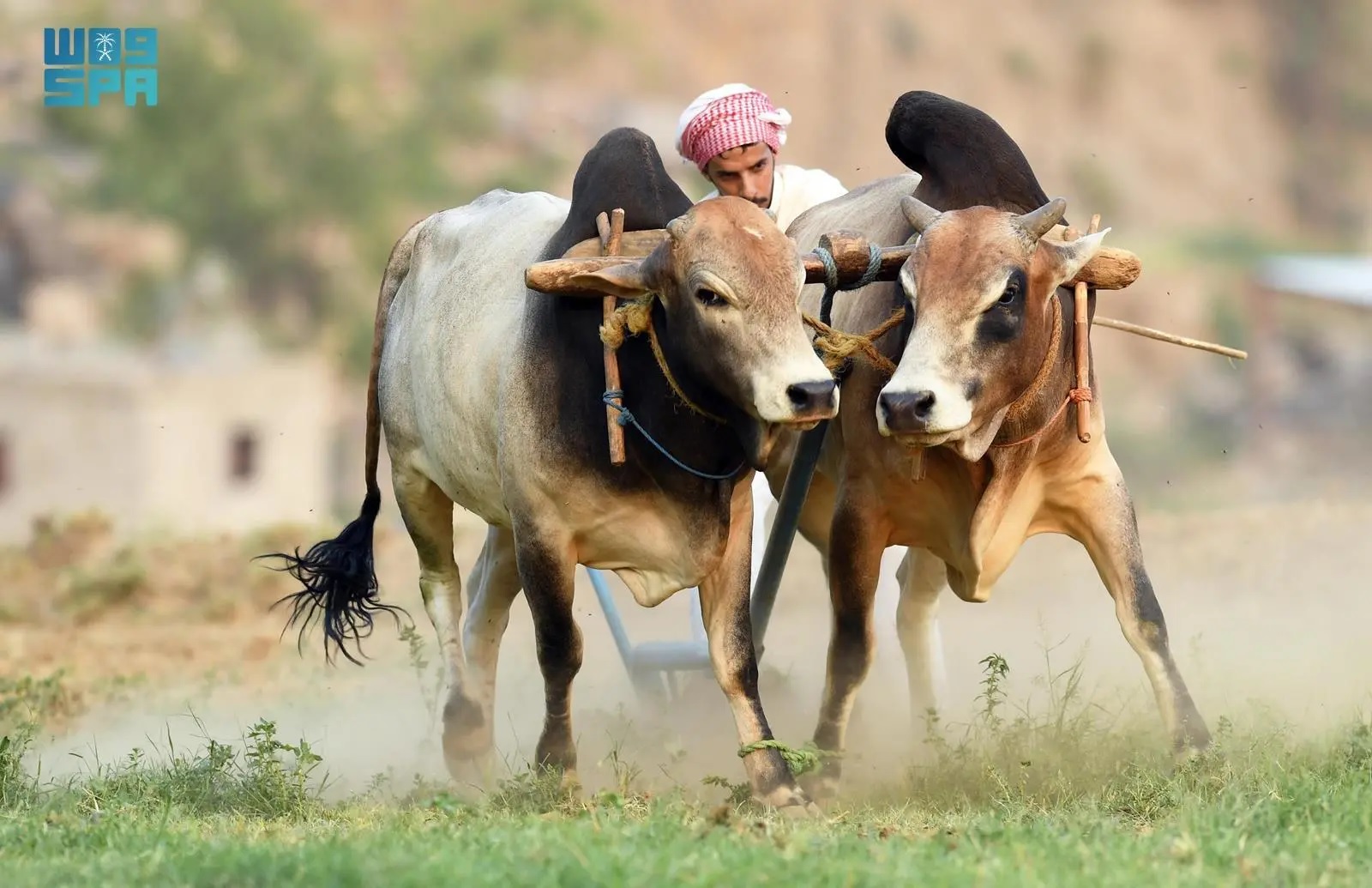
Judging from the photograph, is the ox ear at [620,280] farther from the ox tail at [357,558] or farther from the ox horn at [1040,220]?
the ox tail at [357,558]

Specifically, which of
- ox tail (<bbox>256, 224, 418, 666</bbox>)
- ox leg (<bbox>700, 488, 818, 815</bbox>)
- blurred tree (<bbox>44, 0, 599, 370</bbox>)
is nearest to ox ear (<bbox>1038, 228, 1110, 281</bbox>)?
ox leg (<bbox>700, 488, 818, 815</bbox>)

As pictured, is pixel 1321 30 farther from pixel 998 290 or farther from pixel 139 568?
pixel 998 290

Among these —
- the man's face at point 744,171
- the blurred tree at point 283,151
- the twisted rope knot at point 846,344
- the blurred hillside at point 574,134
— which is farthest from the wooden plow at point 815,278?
the blurred tree at point 283,151

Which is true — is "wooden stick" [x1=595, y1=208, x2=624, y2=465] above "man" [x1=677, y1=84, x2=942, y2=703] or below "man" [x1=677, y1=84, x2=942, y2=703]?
below

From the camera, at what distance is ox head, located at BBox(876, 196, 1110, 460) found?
16.0ft

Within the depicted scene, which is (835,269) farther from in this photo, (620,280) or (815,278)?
(620,280)

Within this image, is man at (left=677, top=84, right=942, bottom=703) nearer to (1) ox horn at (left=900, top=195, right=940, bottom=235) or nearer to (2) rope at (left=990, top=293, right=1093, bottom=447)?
Result: (1) ox horn at (left=900, top=195, right=940, bottom=235)

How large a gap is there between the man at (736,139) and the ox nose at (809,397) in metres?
1.59

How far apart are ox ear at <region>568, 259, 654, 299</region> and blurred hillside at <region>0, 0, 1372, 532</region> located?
2457cm

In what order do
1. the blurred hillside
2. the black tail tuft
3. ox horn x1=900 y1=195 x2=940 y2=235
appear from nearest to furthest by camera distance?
ox horn x1=900 y1=195 x2=940 y2=235, the black tail tuft, the blurred hillside

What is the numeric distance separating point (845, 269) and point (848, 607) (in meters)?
0.96

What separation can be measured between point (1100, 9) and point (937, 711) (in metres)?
34.4

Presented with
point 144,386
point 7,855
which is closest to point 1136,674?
point 7,855

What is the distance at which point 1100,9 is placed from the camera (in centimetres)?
3878
